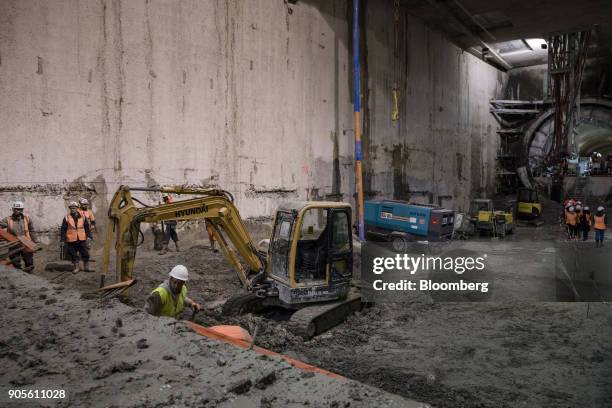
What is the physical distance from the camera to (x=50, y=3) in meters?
8.90

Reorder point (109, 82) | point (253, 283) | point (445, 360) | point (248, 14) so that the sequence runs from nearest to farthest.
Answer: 1. point (445, 360)
2. point (253, 283)
3. point (109, 82)
4. point (248, 14)

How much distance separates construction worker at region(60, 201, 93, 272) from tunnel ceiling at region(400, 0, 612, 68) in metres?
16.7

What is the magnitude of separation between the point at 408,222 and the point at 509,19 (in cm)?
1420

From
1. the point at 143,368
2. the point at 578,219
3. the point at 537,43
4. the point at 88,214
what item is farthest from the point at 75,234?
the point at 537,43

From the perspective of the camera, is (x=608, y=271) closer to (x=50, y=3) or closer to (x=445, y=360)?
(x=445, y=360)

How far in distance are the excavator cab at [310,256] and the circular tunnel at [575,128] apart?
931 inches

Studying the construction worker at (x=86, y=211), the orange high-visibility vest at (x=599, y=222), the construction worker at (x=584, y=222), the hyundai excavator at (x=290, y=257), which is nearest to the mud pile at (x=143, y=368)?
the hyundai excavator at (x=290, y=257)

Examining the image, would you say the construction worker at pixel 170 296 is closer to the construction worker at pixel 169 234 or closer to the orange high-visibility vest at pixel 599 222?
the construction worker at pixel 169 234

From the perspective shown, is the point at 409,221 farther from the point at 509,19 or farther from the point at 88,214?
the point at 509,19

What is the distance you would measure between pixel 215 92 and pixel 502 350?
930 centimetres

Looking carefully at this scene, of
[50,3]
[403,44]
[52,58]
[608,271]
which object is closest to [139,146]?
[52,58]

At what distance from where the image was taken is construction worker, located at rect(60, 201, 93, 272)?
849cm

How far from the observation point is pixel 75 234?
851 cm

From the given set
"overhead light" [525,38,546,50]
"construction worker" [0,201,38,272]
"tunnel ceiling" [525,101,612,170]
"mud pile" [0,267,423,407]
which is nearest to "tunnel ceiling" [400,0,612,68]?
"overhead light" [525,38,546,50]
